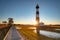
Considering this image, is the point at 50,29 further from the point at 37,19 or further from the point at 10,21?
the point at 10,21

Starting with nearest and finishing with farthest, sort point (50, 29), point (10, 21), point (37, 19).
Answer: point (37, 19) < point (50, 29) < point (10, 21)

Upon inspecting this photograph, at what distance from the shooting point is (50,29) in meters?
50.0

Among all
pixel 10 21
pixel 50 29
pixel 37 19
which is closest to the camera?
pixel 37 19

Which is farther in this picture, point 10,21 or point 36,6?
point 10,21

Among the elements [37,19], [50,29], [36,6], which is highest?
[36,6]

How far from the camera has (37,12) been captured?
46.4 m

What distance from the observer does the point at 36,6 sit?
50.8 metres

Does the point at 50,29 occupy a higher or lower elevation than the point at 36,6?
lower

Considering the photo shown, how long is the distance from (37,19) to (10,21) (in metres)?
24.3

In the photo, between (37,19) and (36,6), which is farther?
(36,6)

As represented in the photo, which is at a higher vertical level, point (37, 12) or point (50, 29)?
point (37, 12)

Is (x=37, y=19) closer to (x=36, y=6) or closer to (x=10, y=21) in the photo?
(x=36, y=6)

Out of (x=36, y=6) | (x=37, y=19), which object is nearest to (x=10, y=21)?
(x=36, y=6)

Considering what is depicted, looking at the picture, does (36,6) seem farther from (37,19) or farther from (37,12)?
(37,19)
